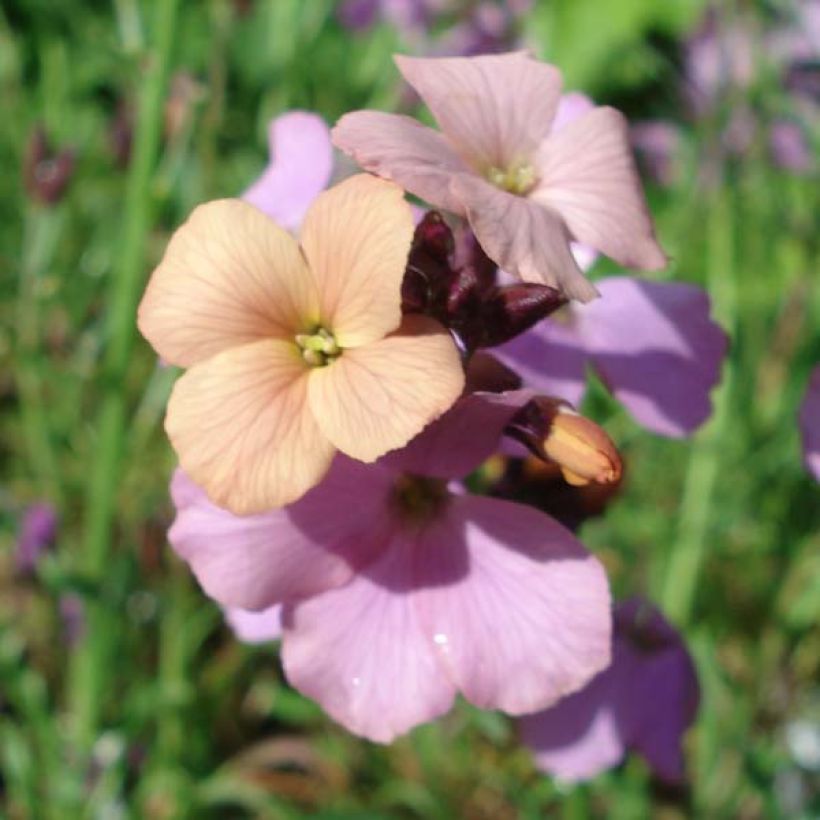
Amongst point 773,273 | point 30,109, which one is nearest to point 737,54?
point 773,273

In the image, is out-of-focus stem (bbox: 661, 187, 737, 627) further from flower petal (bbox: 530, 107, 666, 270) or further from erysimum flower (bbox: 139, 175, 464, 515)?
erysimum flower (bbox: 139, 175, 464, 515)

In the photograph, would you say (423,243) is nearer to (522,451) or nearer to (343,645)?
(522,451)

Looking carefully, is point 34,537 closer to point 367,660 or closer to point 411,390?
point 367,660

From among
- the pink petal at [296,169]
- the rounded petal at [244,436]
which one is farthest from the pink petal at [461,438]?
the pink petal at [296,169]

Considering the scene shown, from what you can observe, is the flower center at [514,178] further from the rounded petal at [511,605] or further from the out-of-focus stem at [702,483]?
the out-of-focus stem at [702,483]

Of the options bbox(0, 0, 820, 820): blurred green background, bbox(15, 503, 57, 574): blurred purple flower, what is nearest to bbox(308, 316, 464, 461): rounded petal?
bbox(0, 0, 820, 820): blurred green background

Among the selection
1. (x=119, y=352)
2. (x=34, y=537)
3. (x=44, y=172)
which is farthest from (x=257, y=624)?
(x=44, y=172)
